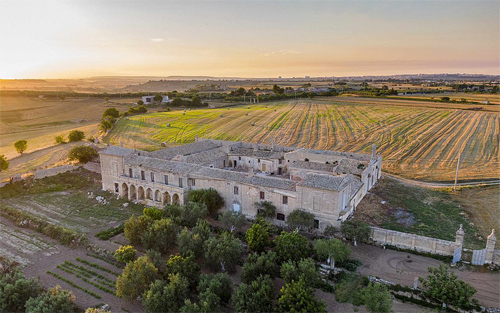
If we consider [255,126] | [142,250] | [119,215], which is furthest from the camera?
[255,126]

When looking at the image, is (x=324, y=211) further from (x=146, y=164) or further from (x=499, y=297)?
(x=146, y=164)

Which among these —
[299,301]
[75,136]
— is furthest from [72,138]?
[299,301]

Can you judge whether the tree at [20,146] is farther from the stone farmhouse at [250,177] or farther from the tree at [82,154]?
the stone farmhouse at [250,177]

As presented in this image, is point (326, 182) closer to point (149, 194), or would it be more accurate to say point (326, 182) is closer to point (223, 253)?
point (223, 253)

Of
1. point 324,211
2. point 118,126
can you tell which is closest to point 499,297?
point 324,211

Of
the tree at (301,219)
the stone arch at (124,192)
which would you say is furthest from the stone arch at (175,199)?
the tree at (301,219)
